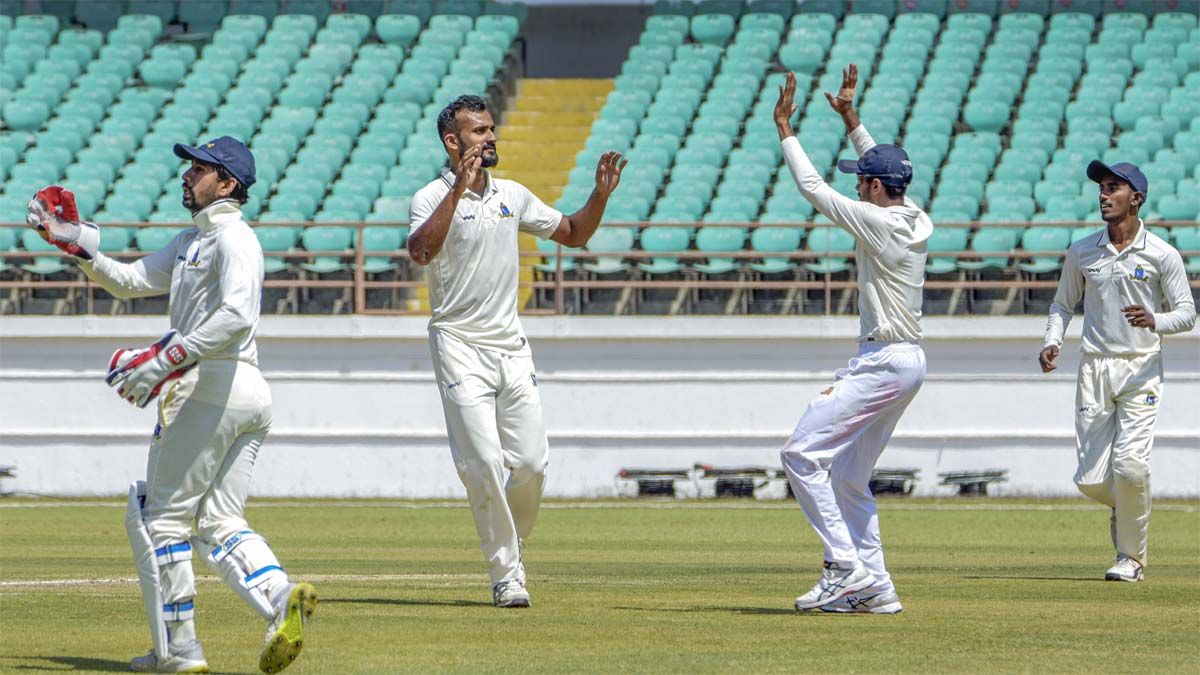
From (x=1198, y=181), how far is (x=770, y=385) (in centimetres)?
702

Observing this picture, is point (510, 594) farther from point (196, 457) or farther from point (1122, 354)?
point (1122, 354)

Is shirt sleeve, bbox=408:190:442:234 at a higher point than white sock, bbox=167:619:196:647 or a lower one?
higher

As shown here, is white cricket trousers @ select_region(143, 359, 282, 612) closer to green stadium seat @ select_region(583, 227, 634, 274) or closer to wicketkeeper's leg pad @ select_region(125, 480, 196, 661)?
wicketkeeper's leg pad @ select_region(125, 480, 196, 661)

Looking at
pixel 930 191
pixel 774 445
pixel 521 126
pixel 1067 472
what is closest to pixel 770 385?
pixel 774 445

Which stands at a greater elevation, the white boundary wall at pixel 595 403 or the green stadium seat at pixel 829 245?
the green stadium seat at pixel 829 245

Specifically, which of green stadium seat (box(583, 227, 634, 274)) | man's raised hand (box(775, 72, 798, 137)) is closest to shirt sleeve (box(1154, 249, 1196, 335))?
man's raised hand (box(775, 72, 798, 137))

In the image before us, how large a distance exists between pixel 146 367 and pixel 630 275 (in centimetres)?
1690

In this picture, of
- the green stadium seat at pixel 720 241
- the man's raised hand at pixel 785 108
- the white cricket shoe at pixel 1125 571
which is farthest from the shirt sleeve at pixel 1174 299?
the green stadium seat at pixel 720 241

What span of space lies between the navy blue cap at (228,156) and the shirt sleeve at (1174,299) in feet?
20.2

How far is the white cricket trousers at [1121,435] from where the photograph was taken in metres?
12.1

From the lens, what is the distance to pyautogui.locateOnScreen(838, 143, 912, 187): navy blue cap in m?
9.95

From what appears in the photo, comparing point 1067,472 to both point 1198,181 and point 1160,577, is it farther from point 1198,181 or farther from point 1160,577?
point 1160,577

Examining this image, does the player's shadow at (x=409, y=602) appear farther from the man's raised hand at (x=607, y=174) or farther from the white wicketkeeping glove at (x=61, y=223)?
the white wicketkeeping glove at (x=61, y=223)

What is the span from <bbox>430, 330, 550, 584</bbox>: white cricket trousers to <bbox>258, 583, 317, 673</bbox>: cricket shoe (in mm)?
2663
